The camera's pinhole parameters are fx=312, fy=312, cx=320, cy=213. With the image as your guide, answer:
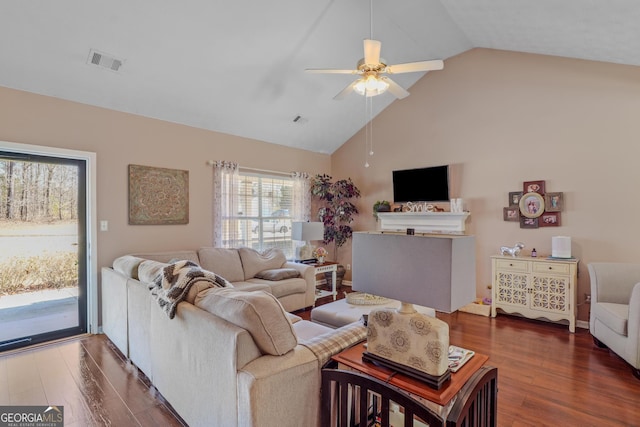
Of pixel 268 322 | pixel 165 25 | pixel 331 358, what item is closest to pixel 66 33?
pixel 165 25

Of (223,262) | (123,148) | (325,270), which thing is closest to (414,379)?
(223,262)

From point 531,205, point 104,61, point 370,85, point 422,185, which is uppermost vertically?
point 104,61

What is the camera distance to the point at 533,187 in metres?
4.22

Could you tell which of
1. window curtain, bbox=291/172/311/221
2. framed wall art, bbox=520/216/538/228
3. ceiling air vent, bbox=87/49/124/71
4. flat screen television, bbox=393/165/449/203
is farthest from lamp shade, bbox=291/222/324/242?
ceiling air vent, bbox=87/49/124/71

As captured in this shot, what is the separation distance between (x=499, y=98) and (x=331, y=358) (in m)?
4.57

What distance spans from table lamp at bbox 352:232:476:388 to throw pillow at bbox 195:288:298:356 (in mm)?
409

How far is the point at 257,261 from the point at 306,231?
0.95m

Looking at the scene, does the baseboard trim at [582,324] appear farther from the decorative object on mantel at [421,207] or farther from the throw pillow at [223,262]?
the throw pillow at [223,262]

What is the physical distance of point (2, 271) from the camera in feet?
10.3

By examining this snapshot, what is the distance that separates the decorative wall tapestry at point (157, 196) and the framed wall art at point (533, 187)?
469 cm

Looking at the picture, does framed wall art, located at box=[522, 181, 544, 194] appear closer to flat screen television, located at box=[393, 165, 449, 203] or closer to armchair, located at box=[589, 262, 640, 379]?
flat screen television, located at box=[393, 165, 449, 203]

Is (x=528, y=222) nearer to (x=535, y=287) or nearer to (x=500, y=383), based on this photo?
(x=535, y=287)

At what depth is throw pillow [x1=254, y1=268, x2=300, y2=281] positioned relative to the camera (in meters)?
4.27

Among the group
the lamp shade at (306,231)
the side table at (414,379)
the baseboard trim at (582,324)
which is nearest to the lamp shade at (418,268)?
the side table at (414,379)
